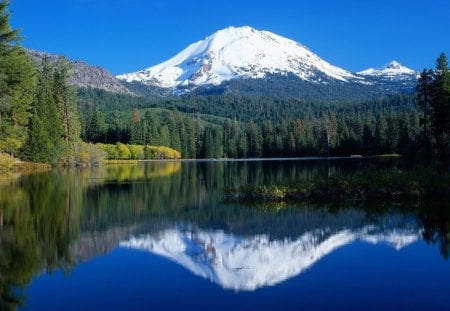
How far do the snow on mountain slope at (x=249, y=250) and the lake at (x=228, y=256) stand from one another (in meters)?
0.04

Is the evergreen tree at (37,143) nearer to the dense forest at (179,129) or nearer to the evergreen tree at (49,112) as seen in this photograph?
the dense forest at (179,129)

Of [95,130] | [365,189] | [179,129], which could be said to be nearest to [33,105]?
[365,189]

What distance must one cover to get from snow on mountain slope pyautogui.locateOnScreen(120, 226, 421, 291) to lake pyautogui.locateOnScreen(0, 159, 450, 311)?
0.04 meters

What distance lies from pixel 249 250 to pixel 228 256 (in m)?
1.10

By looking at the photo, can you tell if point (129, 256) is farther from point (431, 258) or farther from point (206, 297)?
point (431, 258)

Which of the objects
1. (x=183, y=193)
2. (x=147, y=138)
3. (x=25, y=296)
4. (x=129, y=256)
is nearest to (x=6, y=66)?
(x=183, y=193)

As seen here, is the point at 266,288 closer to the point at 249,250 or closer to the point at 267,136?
the point at 249,250

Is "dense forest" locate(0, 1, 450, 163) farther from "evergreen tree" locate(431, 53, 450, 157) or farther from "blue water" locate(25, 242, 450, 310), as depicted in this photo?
"blue water" locate(25, 242, 450, 310)

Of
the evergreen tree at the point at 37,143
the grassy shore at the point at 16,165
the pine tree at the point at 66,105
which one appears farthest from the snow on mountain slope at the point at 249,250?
the pine tree at the point at 66,105

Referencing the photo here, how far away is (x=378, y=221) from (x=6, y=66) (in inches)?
1717

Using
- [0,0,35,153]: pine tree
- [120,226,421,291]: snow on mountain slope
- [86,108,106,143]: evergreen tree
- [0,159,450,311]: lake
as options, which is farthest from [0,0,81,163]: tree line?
[86,108,106,143]: evergreen tree

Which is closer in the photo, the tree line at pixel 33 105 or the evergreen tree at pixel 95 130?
the tree line at pixel 33 105

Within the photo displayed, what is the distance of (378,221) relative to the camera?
22.2m

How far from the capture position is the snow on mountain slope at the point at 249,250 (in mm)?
14242
